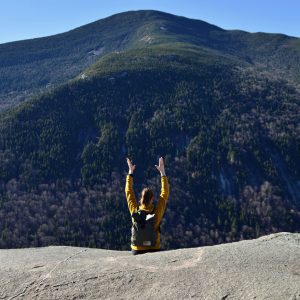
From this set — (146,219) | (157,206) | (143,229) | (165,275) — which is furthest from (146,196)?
(165,275)

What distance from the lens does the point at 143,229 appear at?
1628 centimetres

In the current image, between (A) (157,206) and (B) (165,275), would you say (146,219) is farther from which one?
(B) (165,275)

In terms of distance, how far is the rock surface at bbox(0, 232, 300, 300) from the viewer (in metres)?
13.2

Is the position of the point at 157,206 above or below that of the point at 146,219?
above

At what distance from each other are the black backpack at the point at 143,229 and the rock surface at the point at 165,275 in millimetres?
600

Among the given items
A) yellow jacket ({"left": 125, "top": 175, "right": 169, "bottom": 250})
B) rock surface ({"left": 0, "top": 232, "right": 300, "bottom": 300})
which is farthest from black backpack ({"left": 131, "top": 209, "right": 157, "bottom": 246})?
rock surface ({"left": 0, "top": 232, "right": 300, "bottom": 300})

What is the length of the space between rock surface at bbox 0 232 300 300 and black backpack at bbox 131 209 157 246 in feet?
1.97

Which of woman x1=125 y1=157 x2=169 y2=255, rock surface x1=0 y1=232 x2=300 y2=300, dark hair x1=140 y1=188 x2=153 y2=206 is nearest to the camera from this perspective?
rock surface x1=0 y1=232 x2=300 y2=300

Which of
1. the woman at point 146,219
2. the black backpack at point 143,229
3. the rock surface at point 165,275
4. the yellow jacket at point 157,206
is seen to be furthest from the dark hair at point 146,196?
the rock surface at point 165,275

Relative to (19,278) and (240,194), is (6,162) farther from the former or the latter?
(19,278)

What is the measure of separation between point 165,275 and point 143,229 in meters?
2.47

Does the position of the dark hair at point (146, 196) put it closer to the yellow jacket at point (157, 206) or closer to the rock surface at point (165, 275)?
the yellow jacket at point (157, 206)

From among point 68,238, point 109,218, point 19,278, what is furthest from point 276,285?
point 109,218

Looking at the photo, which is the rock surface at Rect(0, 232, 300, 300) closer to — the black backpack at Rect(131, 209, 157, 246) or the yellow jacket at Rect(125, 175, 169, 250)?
the black backpack at Rect(131, 209, 157, 246)
